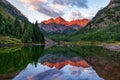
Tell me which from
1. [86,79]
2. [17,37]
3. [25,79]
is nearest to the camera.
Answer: [25,79]

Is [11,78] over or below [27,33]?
below

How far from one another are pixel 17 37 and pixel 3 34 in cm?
1575

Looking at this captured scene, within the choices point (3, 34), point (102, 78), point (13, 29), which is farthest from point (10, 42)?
point (102, 78)

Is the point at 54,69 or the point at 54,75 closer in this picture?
the point at 54,75

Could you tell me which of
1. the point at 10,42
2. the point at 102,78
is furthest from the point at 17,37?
the point at 102,78

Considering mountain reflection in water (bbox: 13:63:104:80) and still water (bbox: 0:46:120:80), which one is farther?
still water (bbox: 0:46:120:80)

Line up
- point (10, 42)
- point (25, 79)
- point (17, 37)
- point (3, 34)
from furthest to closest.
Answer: point (17, 37)
point (3, 34)
point (10, 42)
point (25, 79)

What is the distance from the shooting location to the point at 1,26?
184875mm

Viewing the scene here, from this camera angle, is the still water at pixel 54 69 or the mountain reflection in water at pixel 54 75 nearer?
the mountain reflection in water at pixel 54 75

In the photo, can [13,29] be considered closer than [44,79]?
No

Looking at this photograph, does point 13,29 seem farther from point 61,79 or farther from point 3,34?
point 61,79

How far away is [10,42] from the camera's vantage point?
166000 mm

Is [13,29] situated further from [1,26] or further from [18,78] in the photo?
[18,78]

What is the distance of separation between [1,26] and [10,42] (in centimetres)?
2478
